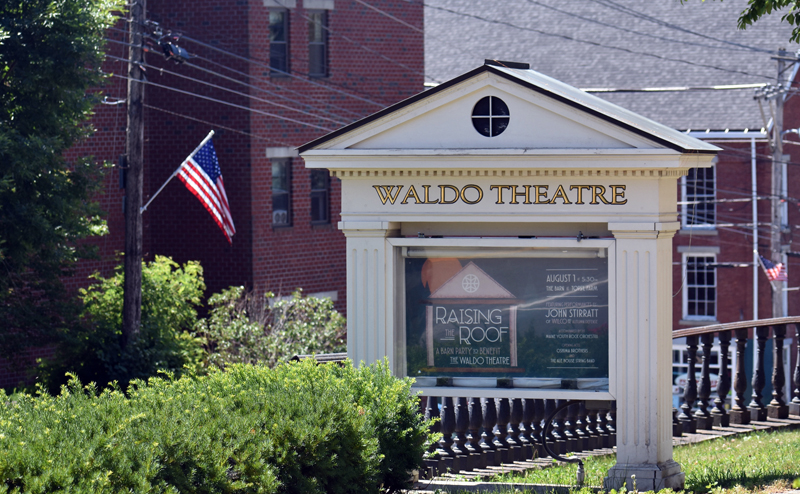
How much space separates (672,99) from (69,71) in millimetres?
21974

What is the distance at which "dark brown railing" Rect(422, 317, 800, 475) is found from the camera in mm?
8281

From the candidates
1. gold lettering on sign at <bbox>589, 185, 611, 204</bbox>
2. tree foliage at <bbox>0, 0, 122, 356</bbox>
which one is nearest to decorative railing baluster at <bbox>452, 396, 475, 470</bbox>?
gold lettering on sign at <bbox>589, 185, 611, 204</bbox>

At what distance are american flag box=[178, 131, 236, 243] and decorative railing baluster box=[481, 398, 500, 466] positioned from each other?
26.9 feet

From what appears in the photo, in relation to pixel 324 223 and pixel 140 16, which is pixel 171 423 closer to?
pixel 140 16

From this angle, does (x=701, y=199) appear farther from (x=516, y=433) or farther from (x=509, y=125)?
(x=509, y=125)

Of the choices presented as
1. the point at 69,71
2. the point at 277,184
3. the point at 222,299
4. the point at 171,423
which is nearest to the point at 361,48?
the point at 277,184

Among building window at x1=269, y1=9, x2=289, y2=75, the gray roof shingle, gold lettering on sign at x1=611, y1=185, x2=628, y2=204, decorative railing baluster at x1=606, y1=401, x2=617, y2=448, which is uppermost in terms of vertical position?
the gray roof shingle

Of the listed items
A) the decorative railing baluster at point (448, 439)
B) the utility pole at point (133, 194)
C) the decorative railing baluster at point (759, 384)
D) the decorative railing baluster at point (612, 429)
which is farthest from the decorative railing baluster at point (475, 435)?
the utility pole at point (133, 194)

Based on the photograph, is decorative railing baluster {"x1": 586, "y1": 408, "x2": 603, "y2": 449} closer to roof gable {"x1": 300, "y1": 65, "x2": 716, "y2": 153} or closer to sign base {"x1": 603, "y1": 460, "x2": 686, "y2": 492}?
sign base {"x1": 603, "y1": 460, "x2": 686, "y2": 492}

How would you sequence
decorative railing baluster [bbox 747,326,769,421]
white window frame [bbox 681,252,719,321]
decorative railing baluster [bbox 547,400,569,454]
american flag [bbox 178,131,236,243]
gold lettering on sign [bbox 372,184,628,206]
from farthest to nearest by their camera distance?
white window frame [bbox 681,252,719,321] < american flag [bbox 178,131,236,243] < decorative railing baluster [bbox 747,326,769,421] < decorative railing baluster [bbox 547,400,569,454] < gold lettering on sign [bbox 372,184,628,206]

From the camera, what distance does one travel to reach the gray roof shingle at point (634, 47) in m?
31.3

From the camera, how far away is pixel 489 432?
8641 mm

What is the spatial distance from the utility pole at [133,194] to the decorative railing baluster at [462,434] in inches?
383

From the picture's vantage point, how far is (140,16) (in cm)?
1708
